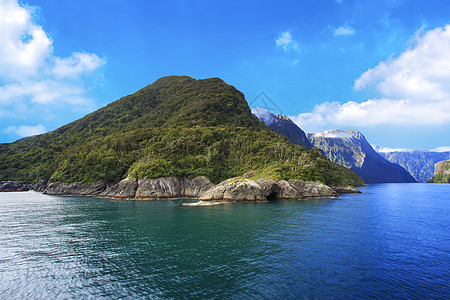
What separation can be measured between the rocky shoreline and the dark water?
36.9 meters

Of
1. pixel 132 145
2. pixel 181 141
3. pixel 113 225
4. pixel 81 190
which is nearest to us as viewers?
pixel 113 225

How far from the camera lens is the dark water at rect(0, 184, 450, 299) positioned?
58.2 feet

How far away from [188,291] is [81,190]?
4377 inches

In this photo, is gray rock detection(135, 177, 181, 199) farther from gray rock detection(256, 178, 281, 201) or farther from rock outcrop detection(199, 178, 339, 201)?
gray rock detection(256, 178, 281, 201)

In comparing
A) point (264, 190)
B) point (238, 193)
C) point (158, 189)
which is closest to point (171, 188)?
point (158, 189)

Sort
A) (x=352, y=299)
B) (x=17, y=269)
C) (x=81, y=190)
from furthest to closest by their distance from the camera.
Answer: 1. (x=81, y=190)
2. (x=17, y=269)
3. (x=352, y=299)

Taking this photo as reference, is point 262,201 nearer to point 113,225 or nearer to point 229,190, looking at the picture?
point 229,190

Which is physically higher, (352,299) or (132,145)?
(132,145)

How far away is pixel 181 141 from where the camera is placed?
11888cm

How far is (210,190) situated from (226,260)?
6003 centimetres

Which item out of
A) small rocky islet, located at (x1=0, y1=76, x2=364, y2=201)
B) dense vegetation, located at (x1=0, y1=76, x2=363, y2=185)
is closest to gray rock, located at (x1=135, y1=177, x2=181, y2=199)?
small rocky islet, located at (x1=0, y1=76, x2=364, y2=201)

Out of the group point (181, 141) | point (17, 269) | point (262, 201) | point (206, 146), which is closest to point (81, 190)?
point (181, 141)

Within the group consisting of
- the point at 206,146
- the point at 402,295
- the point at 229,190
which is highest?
the point at 206,146

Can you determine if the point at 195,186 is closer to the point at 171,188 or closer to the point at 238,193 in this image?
the point at 171,188
